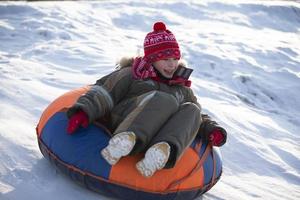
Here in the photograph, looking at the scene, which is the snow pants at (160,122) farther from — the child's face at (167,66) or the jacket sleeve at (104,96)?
the child's face at (167,66)

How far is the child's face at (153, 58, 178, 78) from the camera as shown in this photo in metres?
2.89

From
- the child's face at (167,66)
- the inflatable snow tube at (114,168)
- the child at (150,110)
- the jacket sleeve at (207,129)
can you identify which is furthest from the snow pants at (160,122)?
the child's face at (167,66)

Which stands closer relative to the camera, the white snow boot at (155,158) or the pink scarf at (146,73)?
the white snow boot at (155,158)

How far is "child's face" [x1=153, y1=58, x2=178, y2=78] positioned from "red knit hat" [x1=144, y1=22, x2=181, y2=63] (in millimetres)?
31

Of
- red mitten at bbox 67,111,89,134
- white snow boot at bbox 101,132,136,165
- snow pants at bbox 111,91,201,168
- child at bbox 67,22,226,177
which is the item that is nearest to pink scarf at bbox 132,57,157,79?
child at bbox 67,22,226,177

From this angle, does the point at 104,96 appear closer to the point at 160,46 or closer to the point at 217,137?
the point at 160,46

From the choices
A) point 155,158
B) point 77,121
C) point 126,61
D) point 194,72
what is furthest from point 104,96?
point 194,72

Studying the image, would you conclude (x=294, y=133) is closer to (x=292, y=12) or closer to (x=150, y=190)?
(x=150, y=190)

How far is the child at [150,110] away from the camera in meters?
2.18

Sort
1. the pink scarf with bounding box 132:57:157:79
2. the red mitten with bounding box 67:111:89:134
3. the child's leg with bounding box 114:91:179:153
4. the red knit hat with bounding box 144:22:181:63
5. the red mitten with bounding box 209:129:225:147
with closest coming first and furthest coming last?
the child's leg with bounding box 114:91:179:153
the red mitten with bounding box 67:111:89:134
the red mitten with bounding box 209:129:225:147
the pink scarf with bounding box 132:57:157:79
the red knit hat with bounding box 144:22:181:63

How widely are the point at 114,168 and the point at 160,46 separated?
3.59 ft

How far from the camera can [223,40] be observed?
7133mm

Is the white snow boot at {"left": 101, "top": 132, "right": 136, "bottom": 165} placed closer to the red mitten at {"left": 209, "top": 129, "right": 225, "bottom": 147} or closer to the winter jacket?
the winter jacket

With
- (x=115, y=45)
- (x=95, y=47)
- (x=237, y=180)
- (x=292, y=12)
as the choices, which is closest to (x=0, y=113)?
(x=237, y=180)
